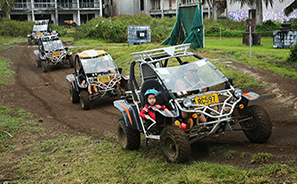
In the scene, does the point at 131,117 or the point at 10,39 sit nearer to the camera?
the point at 131,117

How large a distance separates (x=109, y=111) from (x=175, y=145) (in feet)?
18.9

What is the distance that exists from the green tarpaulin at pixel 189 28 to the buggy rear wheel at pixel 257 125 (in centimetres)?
1335

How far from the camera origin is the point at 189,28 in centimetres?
2055

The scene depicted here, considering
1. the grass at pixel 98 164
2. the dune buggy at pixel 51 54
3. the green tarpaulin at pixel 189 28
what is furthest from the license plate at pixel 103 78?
the dune buggy at pixel 51 54

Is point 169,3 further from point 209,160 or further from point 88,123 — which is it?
point 209,160

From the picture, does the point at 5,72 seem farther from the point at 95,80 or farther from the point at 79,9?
the point at 79,9

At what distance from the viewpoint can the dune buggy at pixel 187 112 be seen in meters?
5.62

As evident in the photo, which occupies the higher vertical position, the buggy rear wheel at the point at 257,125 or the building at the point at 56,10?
the building at the point at 56,10

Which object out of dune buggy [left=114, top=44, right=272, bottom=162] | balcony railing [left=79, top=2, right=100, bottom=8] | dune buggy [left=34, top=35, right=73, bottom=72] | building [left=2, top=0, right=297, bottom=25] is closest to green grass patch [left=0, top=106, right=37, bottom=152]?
dune buggy [left=114, top=44, right=272, bottom=162]

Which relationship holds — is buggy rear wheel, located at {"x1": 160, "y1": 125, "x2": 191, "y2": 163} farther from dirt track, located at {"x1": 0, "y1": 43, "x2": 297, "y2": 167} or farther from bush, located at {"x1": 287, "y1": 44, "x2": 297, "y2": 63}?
bush, located at {"x1": 287, "y1": 44, "x2": 297, "y2": 63}

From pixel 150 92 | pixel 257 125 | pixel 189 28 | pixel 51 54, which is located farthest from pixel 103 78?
pixel 189 28

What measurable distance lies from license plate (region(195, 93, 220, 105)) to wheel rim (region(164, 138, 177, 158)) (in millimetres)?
887

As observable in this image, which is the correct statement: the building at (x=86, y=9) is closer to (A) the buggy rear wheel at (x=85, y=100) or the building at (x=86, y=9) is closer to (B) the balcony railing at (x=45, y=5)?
(B) the balcony railing at (x=45, y=5)

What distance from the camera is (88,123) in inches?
384
